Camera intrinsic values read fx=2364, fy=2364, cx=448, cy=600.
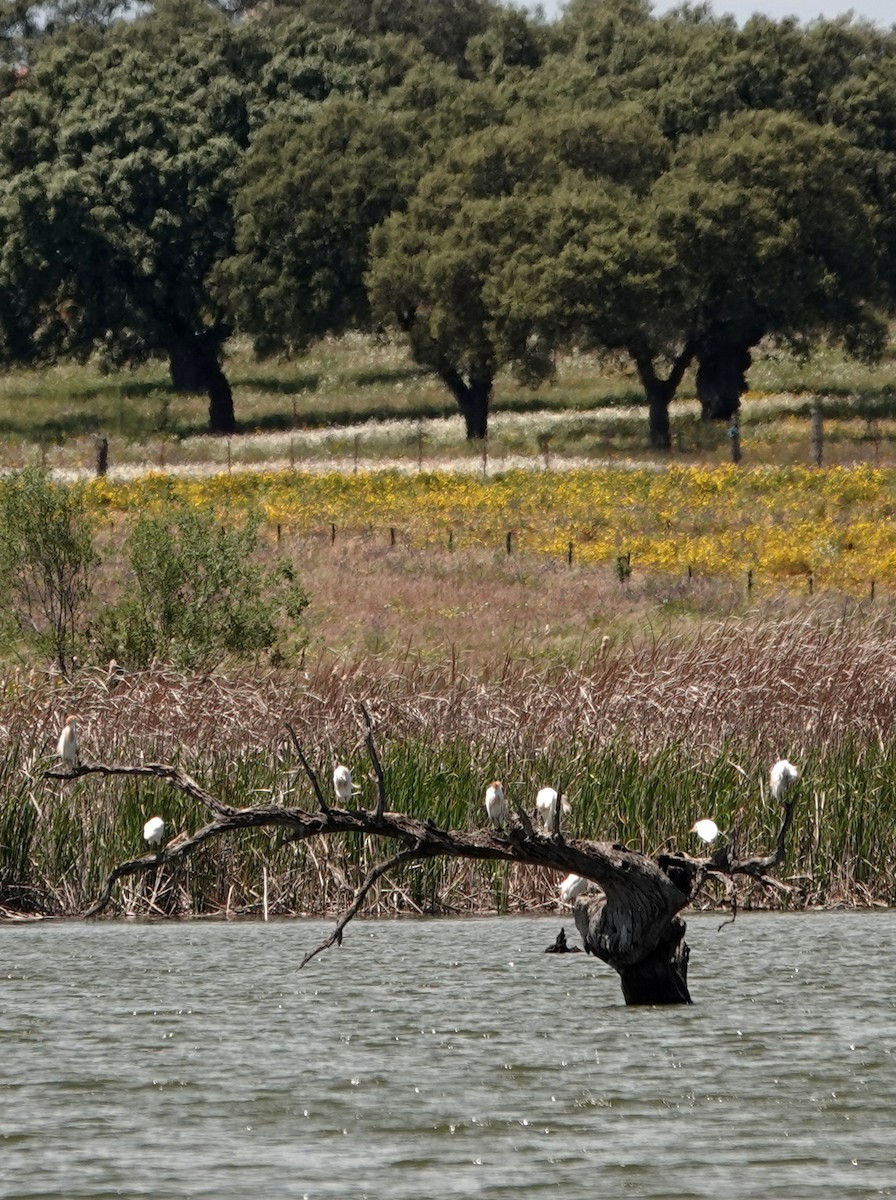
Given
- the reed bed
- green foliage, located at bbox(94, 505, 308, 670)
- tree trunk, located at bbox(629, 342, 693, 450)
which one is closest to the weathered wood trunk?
the reed bed

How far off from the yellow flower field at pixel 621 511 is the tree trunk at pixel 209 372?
2177cm

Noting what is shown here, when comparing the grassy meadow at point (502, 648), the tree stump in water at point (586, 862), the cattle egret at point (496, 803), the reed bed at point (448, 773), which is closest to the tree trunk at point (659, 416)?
the grassy meadow at point (502, 648)

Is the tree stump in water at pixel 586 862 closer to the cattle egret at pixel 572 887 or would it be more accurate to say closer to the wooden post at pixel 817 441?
the cattle egret at pixel 572 887

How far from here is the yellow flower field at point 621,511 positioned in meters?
44.0

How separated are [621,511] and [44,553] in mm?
19183

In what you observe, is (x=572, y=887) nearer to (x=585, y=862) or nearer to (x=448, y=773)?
(x=585, y=862)

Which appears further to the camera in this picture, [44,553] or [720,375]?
[720,375]

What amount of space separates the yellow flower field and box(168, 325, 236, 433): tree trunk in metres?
21.8

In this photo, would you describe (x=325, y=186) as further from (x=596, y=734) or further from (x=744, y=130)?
(x=596, y=734)

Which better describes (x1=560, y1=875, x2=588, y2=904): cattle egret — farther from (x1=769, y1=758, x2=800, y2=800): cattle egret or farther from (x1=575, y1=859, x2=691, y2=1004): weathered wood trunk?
(x1=769, y1=758, x2=800, y2=800): cattle egret

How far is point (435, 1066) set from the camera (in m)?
14.6

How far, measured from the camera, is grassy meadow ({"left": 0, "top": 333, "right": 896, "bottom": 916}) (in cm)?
2120

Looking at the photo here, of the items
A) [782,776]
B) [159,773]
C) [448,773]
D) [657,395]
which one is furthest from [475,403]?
[159,773]

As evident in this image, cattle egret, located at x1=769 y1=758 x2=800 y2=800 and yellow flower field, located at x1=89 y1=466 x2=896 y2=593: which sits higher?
cattle egret, located at x1=769 y1=758 x2=800 y2=800
